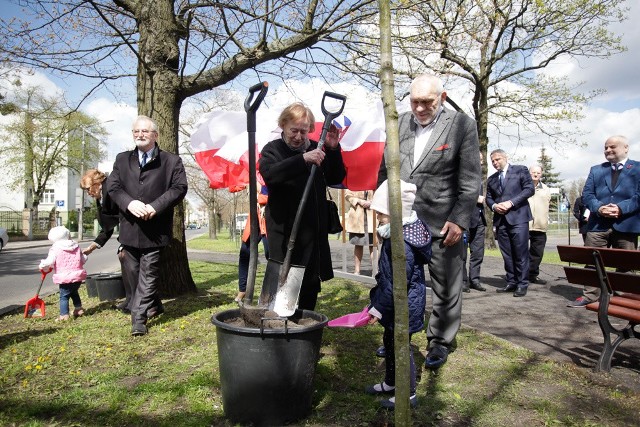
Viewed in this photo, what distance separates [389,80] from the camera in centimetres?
205

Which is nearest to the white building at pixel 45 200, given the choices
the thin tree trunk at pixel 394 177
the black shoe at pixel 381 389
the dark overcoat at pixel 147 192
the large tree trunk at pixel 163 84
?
the large tree trunk at pixel 163 84

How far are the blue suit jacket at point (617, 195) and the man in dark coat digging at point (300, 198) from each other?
4.18m

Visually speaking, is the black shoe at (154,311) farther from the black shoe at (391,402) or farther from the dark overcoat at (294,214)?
the black shoe at (391,402)

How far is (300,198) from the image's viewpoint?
3482mm

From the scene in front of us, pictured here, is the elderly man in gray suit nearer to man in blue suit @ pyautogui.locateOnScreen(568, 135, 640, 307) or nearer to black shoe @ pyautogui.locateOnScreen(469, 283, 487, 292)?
man in blue suit @ pyautogui.locateOnScreen(568, 135, 640, 307)

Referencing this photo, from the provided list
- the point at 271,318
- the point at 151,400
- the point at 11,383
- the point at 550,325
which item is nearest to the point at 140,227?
the point at 11,383

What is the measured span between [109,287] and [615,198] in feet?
21.3

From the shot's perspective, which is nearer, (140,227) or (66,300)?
(140,227)

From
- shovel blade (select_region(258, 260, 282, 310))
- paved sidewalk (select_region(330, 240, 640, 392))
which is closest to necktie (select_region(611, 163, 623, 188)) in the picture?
paved sidewalk (select_region(330, 240, 640, 392))

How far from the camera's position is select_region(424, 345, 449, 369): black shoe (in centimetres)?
372

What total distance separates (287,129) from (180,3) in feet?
15.1

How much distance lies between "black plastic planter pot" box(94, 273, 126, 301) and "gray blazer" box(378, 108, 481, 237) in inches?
172

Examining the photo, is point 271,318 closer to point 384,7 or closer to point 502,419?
point 502,419

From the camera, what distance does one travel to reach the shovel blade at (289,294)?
3012 mm
